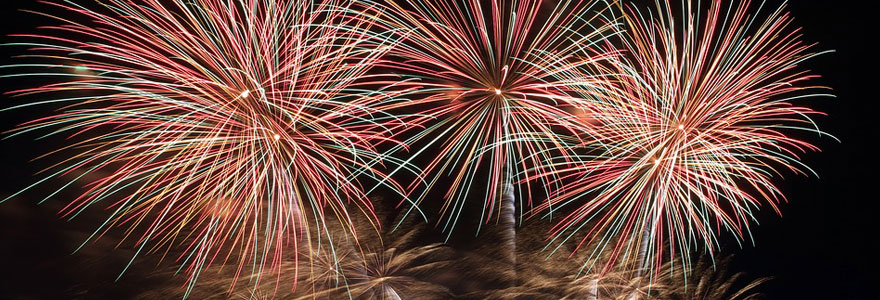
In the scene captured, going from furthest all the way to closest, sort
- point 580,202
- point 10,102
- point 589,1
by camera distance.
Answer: point 580,202, point 589,1, point 10,102

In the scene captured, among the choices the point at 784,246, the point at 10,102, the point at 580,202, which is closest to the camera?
the point at 10,102

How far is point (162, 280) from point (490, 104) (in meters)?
4.79

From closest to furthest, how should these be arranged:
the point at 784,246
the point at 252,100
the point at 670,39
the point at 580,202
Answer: the point at 252,100 < the point at 670,39 < the point at 580,202 < the point at 784,246

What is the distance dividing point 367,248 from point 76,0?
494 centimetres

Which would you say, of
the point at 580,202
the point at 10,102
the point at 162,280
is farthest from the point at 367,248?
the point at 580,202

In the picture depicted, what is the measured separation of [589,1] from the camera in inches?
307

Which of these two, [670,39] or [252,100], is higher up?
[670,39]

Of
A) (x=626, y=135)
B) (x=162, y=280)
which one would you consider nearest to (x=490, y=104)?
(x=626, y=135)

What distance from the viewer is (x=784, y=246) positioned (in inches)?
534

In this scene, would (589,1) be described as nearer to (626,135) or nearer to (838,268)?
(626,135)

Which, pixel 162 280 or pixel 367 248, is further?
pixel 367 248

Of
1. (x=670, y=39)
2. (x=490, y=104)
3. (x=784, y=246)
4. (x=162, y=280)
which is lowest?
(x=162, y=280)

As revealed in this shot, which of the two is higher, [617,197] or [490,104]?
[490,104]

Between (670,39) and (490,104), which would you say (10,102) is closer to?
(490,104)
